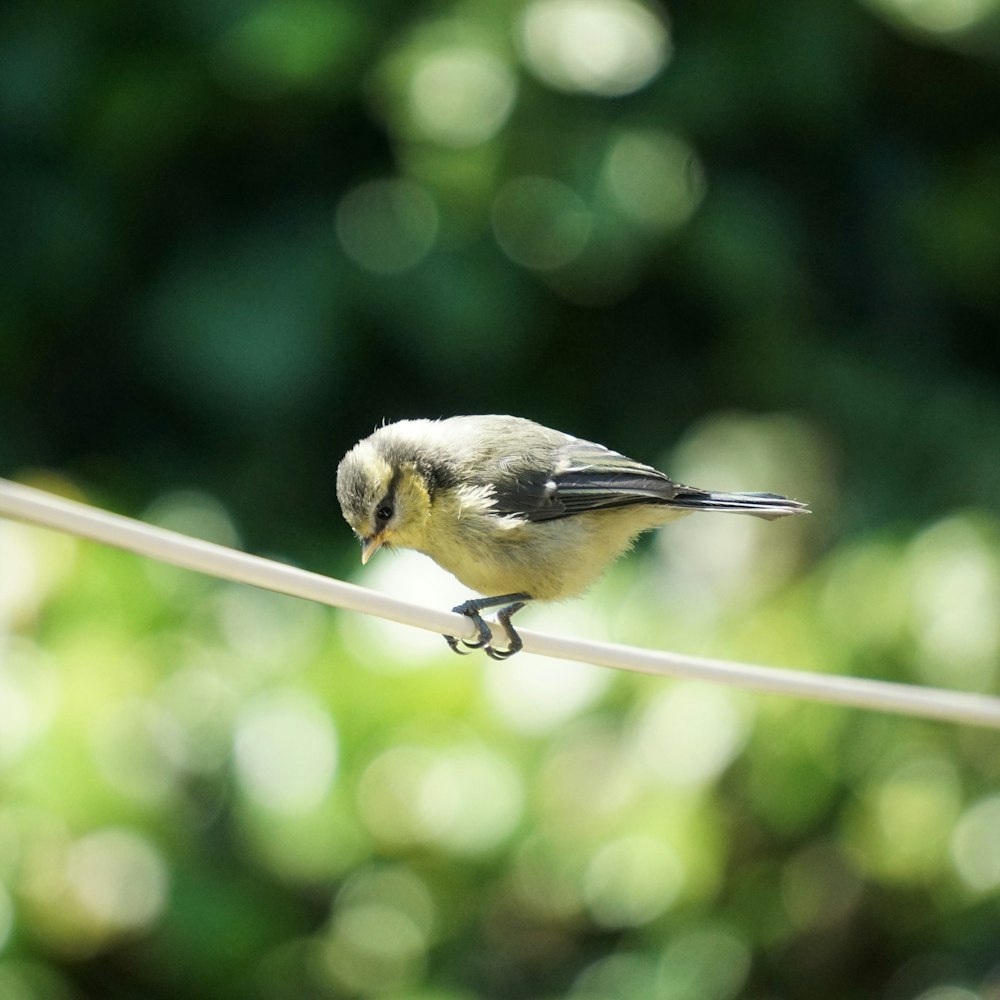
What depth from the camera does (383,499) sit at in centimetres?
321

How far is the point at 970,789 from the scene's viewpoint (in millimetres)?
3959

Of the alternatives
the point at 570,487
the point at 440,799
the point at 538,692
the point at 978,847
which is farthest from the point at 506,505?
the point at 978,847

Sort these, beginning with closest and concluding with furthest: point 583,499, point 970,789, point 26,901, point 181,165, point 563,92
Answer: point 583,499, point 26,901, point 970,789, point 563,92, point 181,165

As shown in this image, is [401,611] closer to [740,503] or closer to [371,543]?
[371,543]

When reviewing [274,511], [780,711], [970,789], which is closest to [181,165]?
[274,511]

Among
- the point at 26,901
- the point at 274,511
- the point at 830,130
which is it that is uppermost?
the point at 830,130

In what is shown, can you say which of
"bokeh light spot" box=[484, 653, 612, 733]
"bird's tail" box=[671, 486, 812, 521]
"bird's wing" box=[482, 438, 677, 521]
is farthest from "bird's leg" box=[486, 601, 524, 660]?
"bokeh light spot" box=[484, 653, 612, 733]

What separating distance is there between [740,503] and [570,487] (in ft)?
1.20

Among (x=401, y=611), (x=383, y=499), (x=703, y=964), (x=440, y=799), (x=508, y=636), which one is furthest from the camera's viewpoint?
(x=703, y=964)

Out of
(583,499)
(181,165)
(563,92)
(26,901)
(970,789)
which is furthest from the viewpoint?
(181,165)

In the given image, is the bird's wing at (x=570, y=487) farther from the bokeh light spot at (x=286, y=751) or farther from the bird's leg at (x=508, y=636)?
the bokeh light spot at (x=286, y=751)

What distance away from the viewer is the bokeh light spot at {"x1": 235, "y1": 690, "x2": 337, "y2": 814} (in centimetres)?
370

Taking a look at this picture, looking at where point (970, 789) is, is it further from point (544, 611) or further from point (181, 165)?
point (181, 165)

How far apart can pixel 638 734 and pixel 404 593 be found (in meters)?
0.68
